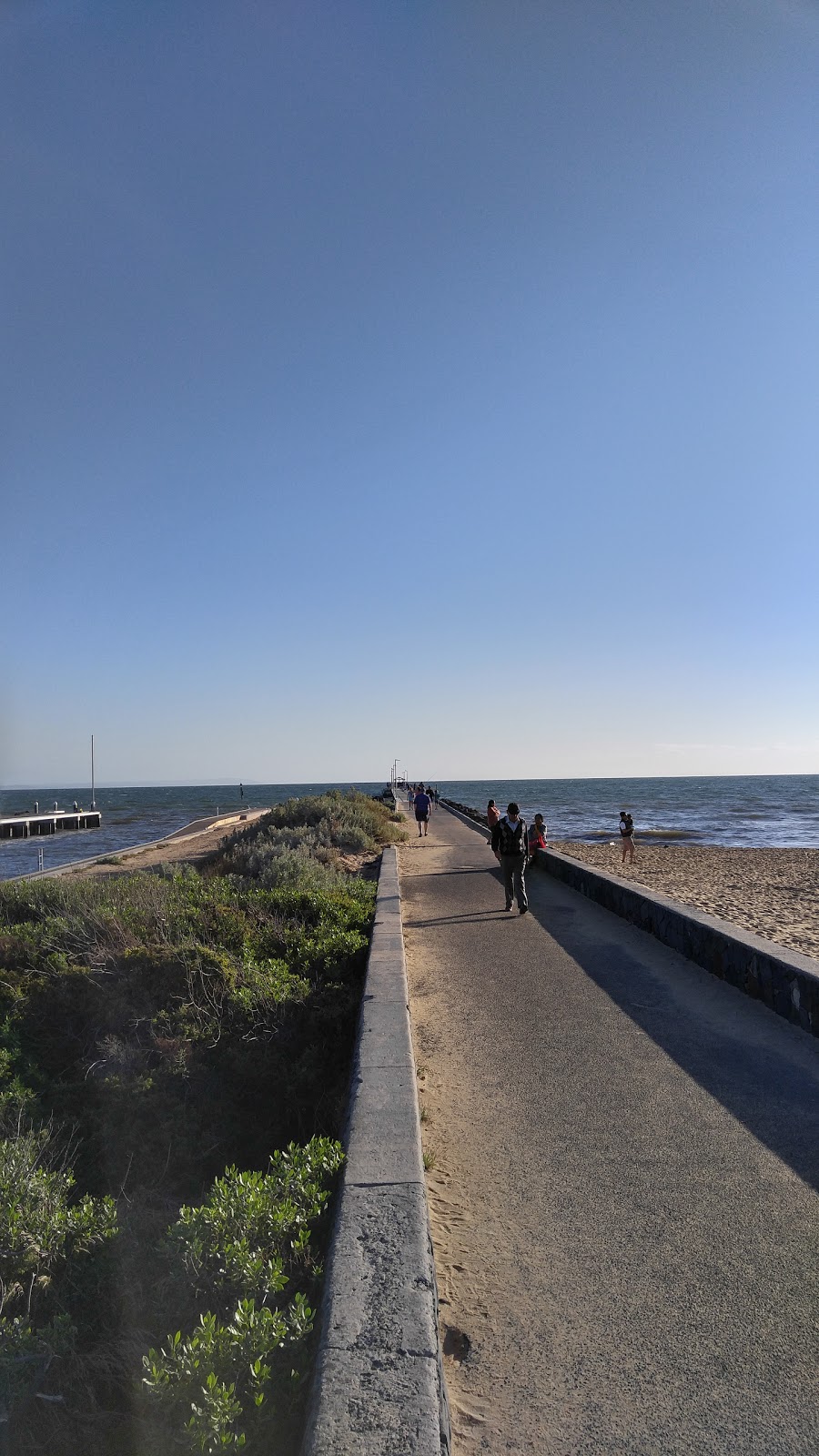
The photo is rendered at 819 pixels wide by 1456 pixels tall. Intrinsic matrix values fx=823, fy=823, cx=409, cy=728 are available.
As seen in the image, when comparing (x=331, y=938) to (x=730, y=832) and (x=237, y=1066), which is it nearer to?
(x=237, y=1066)

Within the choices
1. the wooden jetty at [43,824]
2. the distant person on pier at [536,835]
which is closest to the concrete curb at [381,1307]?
the distant person on pier at [536,835]

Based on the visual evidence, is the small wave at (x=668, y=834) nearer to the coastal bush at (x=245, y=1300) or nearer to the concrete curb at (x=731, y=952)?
the concrete curb at (x=731, y=952)

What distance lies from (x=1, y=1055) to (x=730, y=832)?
122 ft

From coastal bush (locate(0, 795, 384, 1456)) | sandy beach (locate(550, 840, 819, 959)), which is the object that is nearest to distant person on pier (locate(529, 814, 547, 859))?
sandy beach (locate(550, 840, 819, 959))

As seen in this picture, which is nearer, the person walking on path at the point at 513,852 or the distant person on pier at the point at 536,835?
the person walking on path at the point at 513,852

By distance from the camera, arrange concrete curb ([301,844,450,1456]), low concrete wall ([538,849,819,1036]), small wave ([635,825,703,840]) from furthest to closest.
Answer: small wave ([635,825,703,840]) → low concrete wall ([538,849,819,1036]) → concrete curb ([301,844,450,1456])

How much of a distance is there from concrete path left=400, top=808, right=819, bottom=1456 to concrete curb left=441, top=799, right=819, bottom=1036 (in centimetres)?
18

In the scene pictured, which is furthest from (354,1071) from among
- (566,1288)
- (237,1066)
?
(566,1288)

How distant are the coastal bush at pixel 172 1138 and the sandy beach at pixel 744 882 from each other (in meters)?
4.44

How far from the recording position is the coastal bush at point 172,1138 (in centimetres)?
251

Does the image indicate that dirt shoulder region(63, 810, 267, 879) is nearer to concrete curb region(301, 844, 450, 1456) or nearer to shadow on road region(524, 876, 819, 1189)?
shadow on road region(524, 876, 819, 1189)

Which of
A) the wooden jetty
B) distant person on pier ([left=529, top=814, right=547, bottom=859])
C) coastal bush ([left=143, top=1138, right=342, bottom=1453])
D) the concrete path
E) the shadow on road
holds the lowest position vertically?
the wooden jetty

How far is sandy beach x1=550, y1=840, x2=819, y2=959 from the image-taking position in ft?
32.6

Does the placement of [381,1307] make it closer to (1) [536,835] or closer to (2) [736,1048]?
(2) [736,1048]
